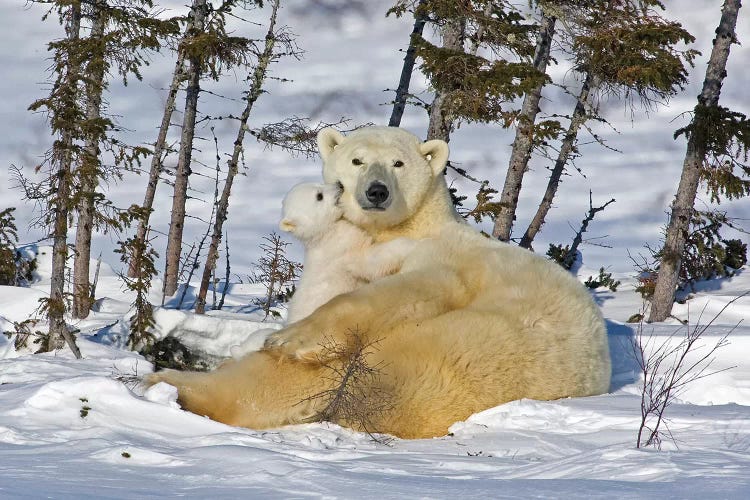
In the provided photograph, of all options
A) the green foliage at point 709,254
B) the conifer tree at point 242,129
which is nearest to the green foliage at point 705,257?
the green foliage at point 709,254

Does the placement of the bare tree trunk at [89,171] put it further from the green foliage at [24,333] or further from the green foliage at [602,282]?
the green foliage at [602,282]

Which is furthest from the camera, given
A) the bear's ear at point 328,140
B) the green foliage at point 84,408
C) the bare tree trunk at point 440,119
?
the bare tree trunk at point 440,119

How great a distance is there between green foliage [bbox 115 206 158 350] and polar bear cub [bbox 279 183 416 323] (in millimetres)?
4188

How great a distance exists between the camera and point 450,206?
235 inches

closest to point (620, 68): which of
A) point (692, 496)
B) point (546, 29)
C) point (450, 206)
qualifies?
point (546, 29)

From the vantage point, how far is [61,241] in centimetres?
1016

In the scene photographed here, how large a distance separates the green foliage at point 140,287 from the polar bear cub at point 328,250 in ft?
13.7

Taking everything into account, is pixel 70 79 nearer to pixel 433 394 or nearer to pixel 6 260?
pixel 6 260

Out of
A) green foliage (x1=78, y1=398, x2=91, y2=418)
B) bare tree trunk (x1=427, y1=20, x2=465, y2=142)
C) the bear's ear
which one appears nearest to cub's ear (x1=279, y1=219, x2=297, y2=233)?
the bear's ear

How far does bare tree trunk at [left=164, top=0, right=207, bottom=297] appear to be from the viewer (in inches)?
653

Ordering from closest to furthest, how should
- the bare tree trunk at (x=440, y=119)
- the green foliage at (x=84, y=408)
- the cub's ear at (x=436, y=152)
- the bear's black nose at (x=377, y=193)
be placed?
the green foliage at (x=84, y=408)
the bear's black nose at (x=377, y=193)
the cub's ear at (x=436, y=152)
the bare tree trunk at (x=440, y=119)

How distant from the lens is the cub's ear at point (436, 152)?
5953mm

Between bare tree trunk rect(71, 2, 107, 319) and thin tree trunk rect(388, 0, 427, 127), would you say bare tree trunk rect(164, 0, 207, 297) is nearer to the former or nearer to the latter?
bare tree trunk rect(71, 2, 107, 319)

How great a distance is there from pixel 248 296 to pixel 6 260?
5.50 metres
